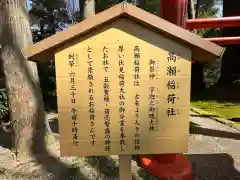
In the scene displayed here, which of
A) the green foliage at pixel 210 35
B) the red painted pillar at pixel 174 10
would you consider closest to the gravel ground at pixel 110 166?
the red painted pillar at pixel 174 10

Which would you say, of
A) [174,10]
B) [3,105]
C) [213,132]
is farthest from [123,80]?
[3,105]

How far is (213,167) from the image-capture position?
3830 millimetres

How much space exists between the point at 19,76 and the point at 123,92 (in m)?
2.03

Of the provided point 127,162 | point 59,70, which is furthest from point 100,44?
point 127,162

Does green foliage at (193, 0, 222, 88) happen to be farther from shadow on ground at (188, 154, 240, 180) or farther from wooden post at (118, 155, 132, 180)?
wooden post at (118, 155, 132, 180)

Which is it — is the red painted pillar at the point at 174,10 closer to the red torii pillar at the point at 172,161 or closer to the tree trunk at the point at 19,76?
the red torii pillar at the point at 172,161

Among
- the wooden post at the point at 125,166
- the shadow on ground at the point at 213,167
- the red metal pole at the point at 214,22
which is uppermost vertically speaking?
the red metal pole at the point at 214,22

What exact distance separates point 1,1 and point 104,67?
2.15 metres

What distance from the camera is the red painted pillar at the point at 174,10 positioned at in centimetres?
307

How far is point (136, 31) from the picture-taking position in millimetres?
1802

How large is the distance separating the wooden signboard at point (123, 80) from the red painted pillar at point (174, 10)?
125 centimetres

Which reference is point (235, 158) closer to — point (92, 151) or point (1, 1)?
point (92, 151)

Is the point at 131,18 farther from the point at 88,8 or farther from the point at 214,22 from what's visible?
the point at 88,8

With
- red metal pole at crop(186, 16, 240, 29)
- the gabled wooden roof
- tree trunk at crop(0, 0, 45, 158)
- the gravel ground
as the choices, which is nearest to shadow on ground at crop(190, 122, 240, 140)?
the gravel ground
